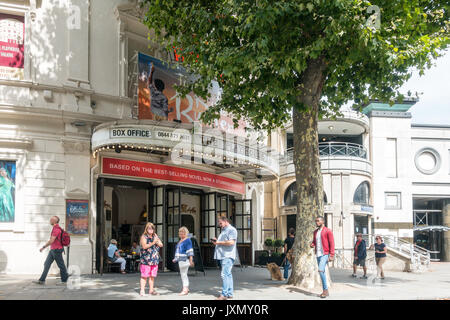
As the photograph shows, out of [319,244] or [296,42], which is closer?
[319,244]

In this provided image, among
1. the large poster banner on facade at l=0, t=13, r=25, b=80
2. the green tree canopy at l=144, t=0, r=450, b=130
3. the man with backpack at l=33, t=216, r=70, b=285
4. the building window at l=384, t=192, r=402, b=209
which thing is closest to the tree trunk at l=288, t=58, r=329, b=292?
the green tree canopy at l=144, t=0, r=450, b=130

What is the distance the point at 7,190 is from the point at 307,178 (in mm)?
8884

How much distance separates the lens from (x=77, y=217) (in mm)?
16344

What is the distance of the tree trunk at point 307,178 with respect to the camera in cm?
1301

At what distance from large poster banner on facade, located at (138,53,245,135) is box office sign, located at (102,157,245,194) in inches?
67.2

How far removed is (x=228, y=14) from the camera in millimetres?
12453

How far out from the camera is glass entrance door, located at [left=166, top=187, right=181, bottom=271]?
18766mm

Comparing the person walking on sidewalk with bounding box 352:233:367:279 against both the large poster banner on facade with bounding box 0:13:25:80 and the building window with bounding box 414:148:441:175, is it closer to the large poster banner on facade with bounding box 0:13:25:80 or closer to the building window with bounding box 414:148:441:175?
the large poster banner on facade with bounding box 0:13:25:80

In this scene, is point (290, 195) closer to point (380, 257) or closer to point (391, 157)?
point (391, 157)

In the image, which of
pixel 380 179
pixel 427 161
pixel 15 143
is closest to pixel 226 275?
pixel 15 143

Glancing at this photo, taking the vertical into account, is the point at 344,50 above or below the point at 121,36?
below
